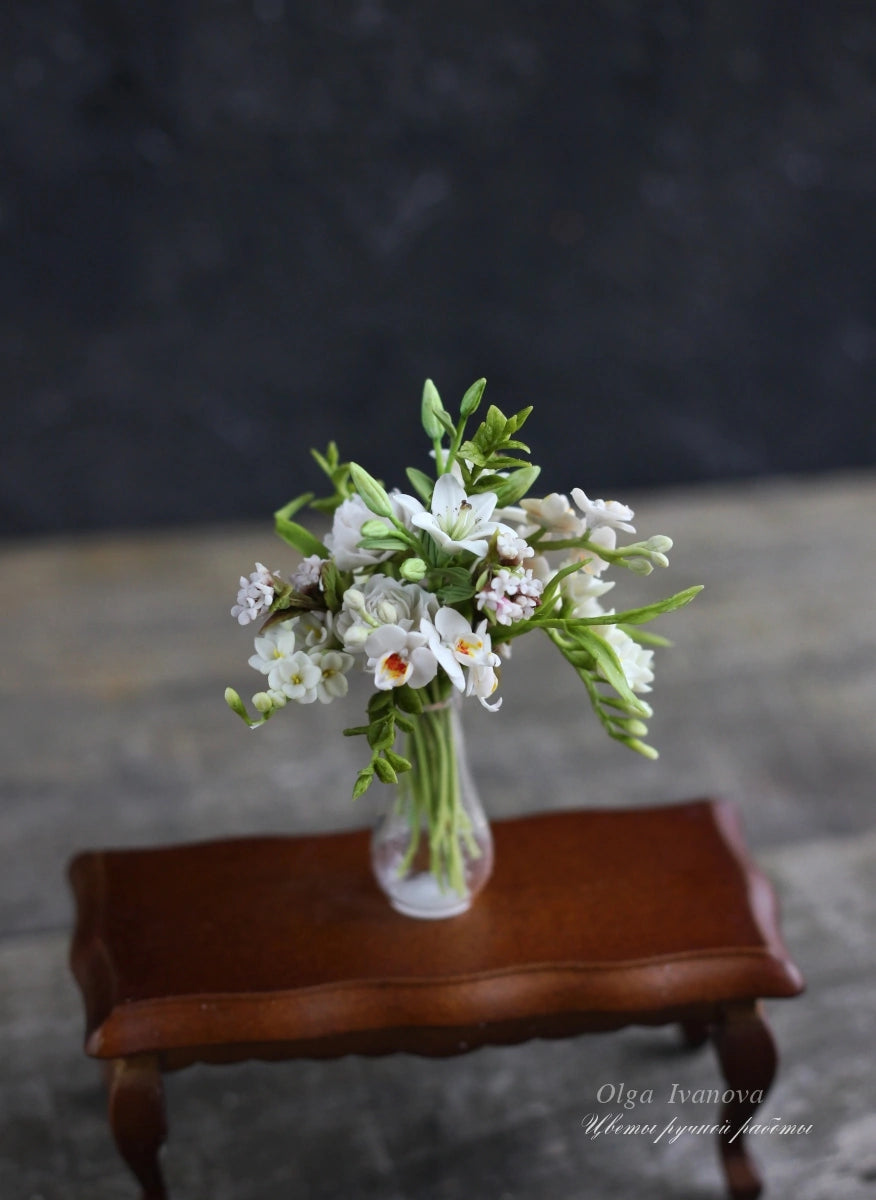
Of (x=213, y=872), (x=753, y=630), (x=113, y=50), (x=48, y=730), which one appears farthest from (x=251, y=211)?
(x=213, y=872)

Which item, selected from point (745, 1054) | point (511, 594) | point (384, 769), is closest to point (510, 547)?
point (511, 594)

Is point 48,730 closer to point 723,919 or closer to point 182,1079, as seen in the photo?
point 182,1079

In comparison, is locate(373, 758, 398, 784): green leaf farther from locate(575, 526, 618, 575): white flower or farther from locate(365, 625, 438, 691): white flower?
locate(575, 526, 618, 575): white flower

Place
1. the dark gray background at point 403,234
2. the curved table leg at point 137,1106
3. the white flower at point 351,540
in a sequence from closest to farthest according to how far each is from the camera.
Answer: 1. the white flower at point 351,540
2. the curved table leg at point 137,1106
3. the dark gray background at point 403,234

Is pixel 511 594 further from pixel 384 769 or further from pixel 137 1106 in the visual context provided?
pixel 137 1106

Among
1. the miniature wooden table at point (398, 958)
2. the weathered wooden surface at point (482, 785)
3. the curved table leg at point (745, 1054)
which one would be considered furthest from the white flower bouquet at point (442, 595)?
the weathered wooden surface at point (482, 785)

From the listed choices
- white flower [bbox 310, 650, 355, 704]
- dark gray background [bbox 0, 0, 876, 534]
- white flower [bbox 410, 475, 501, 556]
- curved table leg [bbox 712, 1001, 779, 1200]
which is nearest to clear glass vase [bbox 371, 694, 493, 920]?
white flower [bbox 310, 650, 355, 704]

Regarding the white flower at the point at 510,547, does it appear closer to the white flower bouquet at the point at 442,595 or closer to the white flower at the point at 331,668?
the white flower bouquet at the point at 442,595
